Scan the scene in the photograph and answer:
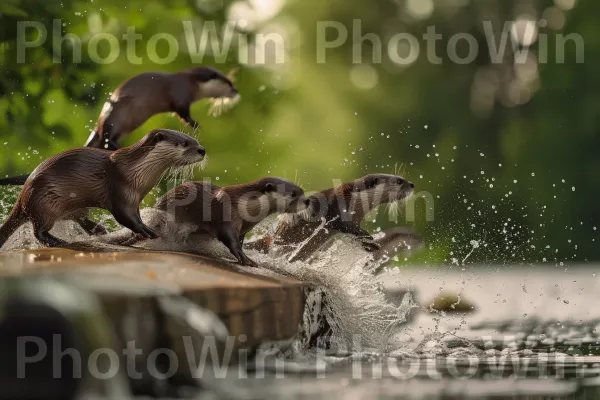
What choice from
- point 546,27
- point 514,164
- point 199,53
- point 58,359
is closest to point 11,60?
point 199,53

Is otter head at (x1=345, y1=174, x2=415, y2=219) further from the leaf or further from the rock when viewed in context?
the leaf

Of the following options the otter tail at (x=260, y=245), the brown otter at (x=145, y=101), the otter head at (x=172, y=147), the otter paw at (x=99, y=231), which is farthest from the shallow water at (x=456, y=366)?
the brown otter at (x=145, y=101)

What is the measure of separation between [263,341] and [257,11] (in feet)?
40.8

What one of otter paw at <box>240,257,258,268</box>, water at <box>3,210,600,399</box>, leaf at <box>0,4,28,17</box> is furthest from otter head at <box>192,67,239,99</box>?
leaf at <box>0,4,28,17</box>

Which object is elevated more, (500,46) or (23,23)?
(500,46)

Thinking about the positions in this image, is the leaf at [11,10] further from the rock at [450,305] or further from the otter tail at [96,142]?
the rock at [450,305]

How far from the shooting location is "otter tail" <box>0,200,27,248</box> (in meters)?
5.73

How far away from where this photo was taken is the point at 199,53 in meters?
15.2

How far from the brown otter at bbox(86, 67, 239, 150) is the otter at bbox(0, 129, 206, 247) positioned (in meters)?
1.27

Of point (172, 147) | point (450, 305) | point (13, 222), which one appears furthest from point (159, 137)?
point (450, 305)

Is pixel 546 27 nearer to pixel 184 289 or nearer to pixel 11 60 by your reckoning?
pixel 11 60

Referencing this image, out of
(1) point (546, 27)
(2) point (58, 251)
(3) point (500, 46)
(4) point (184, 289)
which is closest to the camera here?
(4) point (184, 289)

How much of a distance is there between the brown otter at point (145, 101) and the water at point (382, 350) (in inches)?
43.4

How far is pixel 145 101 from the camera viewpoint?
283 inches
